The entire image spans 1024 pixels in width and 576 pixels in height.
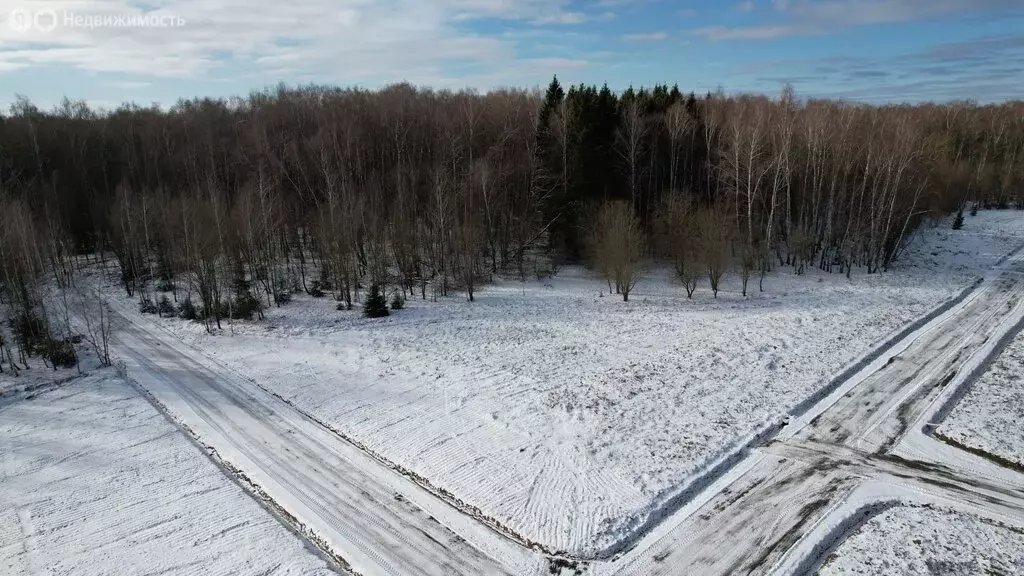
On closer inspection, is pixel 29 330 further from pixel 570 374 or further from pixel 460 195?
pixel 570 374

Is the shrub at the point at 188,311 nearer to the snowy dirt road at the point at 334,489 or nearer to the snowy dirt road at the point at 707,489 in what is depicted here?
the snowy dirt road at the point at 334,489

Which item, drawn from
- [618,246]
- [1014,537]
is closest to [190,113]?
[618,246]

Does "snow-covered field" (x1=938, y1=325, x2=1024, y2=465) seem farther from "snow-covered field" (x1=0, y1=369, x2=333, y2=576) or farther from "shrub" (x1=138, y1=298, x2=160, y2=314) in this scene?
"shrub" (x1=138, y1=298, x2=160, y2=314)

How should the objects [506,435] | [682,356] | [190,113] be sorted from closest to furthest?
[506,435] < [682,356] < [190,113]

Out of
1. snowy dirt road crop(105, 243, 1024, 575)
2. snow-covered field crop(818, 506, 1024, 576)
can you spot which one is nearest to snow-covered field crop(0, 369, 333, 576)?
snowy dirt road crop(105, 243, 1024, 575)


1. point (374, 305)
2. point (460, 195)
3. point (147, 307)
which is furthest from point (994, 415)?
point (147, 307)

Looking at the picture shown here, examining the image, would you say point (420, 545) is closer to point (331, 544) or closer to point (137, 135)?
point (331, 544)
